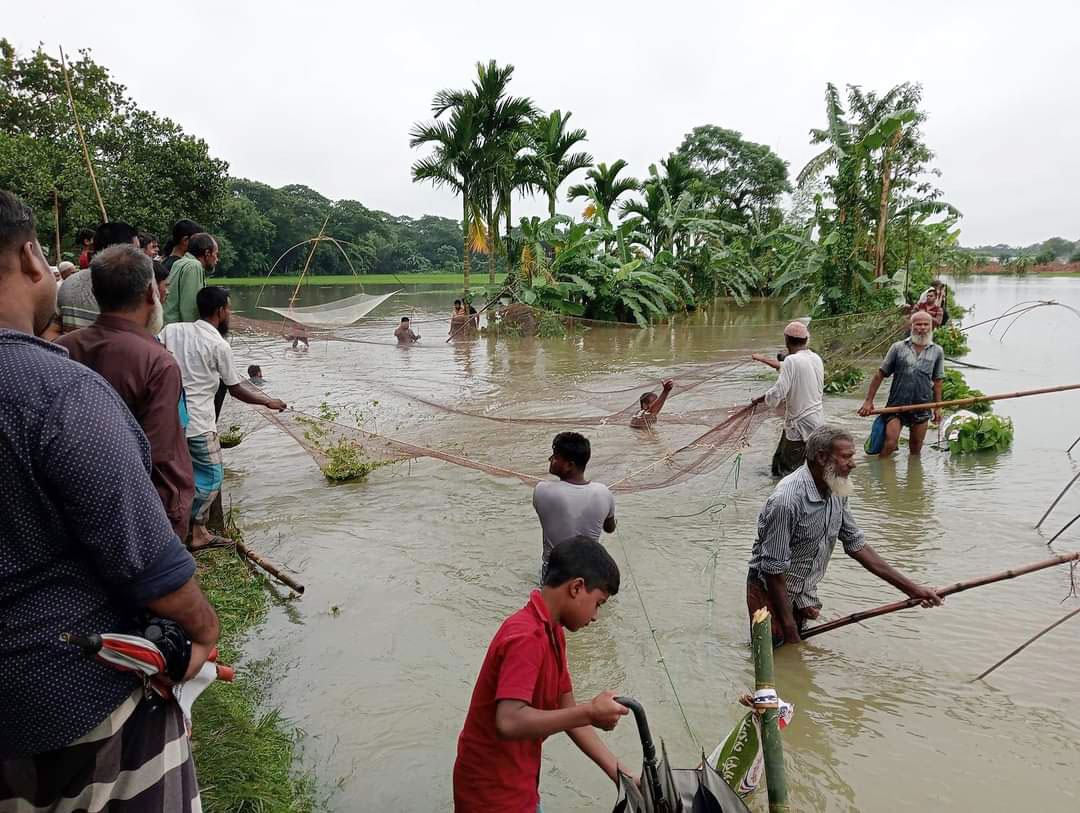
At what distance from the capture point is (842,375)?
1017 centimetres

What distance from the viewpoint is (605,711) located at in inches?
61.4

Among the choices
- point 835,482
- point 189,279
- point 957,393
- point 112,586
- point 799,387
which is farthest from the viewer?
point 957,393

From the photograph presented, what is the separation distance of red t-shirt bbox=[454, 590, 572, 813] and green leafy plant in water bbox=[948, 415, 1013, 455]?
21.3 ft

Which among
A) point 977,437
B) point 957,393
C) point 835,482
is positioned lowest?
point 977,437

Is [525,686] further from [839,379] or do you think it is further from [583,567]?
[839,379]

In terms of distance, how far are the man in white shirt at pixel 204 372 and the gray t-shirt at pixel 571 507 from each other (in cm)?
193

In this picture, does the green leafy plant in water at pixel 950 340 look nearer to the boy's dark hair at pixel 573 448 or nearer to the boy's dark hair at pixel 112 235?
the boy's dark hair at pixel 573 448

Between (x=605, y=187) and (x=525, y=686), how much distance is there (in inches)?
891

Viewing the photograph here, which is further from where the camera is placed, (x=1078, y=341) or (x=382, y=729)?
(x=1078, y=341)

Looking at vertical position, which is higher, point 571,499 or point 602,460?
point 571,499

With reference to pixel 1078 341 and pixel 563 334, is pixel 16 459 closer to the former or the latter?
pixel 563 334

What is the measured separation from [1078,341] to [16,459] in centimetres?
2140

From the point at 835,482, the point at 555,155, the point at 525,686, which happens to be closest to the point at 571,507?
the point at 835,482

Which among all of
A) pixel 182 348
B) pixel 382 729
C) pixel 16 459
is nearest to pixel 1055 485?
pixel 382 729
